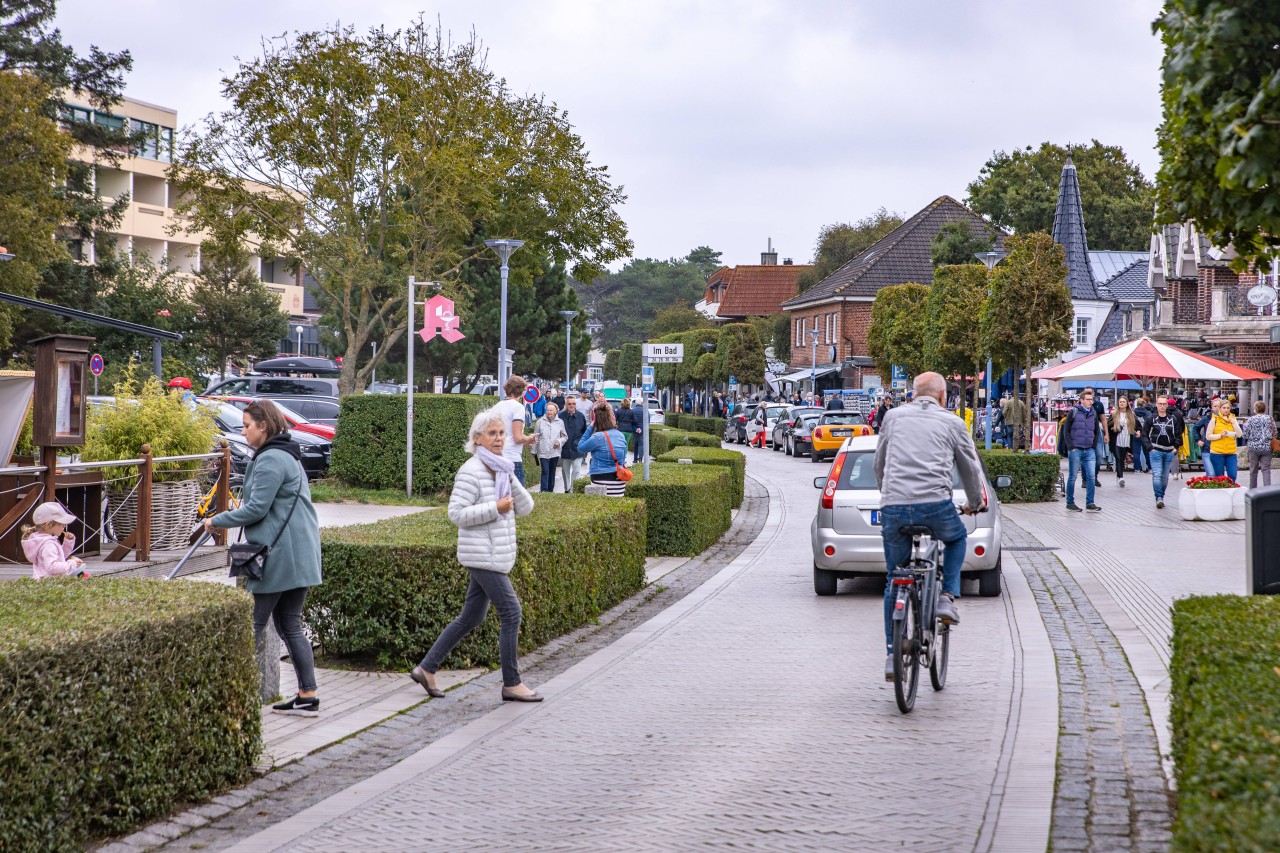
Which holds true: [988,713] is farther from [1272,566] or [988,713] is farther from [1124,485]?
[1124,485]

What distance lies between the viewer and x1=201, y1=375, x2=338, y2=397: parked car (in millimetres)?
32875

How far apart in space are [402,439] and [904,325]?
25.3 meters

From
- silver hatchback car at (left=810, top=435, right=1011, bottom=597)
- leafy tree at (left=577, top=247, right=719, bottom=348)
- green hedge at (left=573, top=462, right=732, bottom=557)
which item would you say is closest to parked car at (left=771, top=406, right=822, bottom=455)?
green hedge at (left=573, top=462, right=732, bottom=557)

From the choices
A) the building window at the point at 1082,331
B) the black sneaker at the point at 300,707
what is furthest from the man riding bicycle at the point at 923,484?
the building window at the point at 1082,331

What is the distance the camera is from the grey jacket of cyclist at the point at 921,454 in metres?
7.83

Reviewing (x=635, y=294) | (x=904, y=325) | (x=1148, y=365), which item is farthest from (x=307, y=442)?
(x=635, y=294)

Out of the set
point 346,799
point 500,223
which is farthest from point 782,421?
point 346,799

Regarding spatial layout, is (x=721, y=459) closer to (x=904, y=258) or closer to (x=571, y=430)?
(x=571, y=430)

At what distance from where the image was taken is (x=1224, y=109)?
459cm

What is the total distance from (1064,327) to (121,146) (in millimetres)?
33305

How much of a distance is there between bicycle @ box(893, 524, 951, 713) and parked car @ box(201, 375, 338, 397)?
82.1ft

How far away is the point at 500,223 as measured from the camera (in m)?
35.2

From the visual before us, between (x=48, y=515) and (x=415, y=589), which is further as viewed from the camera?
(x=48, y=515)

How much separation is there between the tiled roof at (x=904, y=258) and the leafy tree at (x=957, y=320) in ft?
101
